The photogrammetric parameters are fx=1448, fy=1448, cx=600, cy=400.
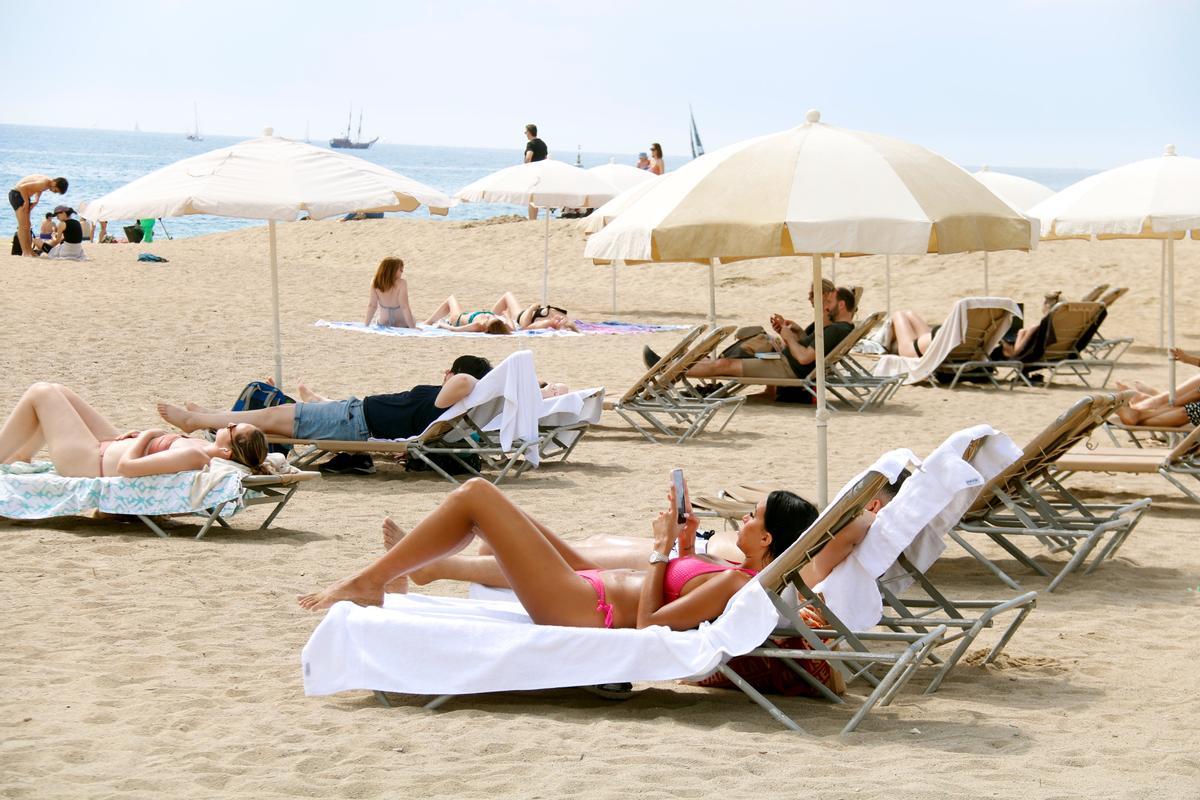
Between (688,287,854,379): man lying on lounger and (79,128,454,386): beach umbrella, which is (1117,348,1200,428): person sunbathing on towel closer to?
(688,287,854,379): man lying on lounger

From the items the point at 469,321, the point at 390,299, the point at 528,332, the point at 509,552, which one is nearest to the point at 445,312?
the point at 469,321

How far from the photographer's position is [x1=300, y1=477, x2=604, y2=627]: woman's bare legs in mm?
4277

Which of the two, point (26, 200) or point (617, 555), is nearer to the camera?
point (617, 555)

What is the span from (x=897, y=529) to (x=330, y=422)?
4458 mm

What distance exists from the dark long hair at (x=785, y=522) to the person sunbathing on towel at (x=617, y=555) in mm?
52

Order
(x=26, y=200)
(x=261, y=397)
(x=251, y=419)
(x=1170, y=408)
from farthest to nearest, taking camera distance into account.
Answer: (x=26, y=200), (x=1170, y=408), (x=261, y=397), (x=251, y=419)

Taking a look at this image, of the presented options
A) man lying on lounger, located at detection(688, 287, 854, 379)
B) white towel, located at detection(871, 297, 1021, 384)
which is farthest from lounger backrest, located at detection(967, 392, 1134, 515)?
white towel, located at detection(871, 297, 1021, 384)

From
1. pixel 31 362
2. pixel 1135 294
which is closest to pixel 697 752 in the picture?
pixel 31 362

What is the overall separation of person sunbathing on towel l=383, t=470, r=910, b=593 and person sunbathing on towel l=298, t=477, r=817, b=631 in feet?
0.30

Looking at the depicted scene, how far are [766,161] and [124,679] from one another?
3.11 m

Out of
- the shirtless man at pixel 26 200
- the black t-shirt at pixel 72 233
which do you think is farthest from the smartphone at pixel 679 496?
the shirtless man at pixel 26 200

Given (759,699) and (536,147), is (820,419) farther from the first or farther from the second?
(536,147)

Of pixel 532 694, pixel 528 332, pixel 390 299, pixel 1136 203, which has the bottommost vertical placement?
pixel 532 694

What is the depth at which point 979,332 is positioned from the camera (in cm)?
1265
